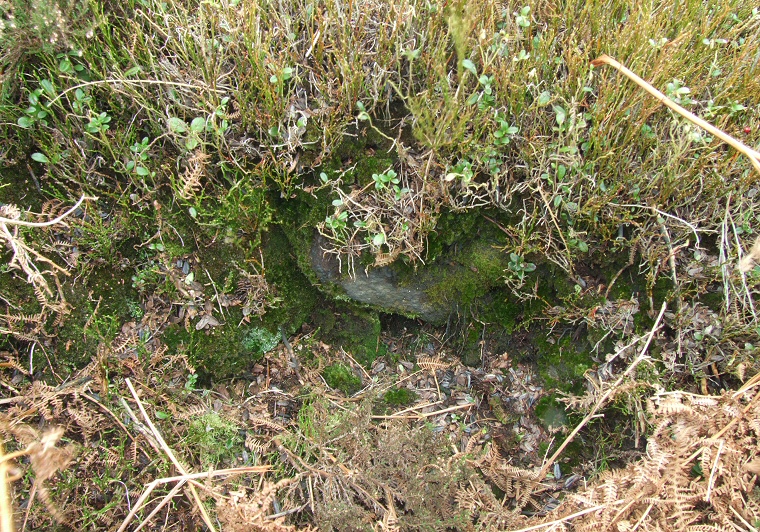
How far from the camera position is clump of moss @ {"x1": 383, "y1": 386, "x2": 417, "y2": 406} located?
3252mm

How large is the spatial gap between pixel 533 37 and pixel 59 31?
98.3 inches

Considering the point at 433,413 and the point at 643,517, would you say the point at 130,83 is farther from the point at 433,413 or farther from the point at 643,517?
the point at 643,517

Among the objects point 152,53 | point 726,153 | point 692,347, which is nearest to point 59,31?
point 152,53

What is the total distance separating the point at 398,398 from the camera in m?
3.25

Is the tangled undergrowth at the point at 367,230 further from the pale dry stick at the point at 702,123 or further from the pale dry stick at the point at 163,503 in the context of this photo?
the pale dry stick at the point at 702,123

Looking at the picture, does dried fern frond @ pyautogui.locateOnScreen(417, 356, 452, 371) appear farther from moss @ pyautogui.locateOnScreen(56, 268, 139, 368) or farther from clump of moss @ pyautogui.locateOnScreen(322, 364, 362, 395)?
moss @ pyautogui.locateOnScreen(56, 268, 139, 368)

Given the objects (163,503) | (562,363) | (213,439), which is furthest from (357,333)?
(163,503)

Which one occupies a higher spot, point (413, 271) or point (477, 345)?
point (413, 271)

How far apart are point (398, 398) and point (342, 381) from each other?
0.37 meters

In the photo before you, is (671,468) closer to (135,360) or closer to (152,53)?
(135,360)

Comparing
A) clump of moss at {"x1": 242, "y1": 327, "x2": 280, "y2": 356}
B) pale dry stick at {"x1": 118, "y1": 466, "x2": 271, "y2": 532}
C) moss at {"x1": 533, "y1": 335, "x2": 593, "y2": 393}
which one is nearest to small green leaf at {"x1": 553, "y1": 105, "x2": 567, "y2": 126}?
moss at {"x1": 533, "y1": 335, "x2": 593, "y2": 393}

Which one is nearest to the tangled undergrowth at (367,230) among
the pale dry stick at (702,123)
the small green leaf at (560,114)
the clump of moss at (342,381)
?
the small green leaf at (560,114)

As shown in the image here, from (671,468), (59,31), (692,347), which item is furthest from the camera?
(692,347)

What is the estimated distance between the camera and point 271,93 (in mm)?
2750
